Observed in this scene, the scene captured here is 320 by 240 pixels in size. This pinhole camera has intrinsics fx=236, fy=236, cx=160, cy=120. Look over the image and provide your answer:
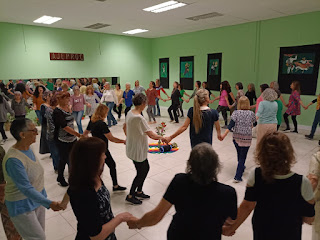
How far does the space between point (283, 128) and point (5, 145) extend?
865cm

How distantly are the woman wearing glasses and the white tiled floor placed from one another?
3.36 feet

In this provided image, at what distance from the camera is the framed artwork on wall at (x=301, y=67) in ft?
24.4

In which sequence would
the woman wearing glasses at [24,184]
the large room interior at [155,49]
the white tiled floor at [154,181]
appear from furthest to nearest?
the large room interior at [155,49]
the white tiled floor at [154,181]
the woman wearing glasses at [24,184]

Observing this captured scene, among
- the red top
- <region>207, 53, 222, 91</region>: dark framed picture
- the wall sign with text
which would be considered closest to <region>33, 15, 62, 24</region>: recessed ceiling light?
the wall sign with text

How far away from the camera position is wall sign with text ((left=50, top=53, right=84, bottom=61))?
31.1ft

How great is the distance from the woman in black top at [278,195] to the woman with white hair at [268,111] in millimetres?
3165

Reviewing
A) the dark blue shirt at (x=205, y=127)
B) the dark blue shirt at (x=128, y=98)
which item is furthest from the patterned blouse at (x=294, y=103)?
the dark blue shirt at (x=128, y=98)

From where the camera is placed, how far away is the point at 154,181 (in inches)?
169

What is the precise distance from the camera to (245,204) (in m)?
1.60

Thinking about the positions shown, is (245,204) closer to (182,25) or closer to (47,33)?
(182,25)

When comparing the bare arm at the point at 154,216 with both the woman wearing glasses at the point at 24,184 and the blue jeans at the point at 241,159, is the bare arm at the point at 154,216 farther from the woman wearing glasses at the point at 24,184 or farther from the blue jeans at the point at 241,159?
the blue jeans at the point at 241,159

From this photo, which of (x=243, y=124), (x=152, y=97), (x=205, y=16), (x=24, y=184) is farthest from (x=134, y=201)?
(x=205, y=16)

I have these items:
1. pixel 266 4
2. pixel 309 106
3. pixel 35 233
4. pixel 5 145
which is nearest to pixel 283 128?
pixel 309 106

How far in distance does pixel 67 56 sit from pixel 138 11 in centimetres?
440
